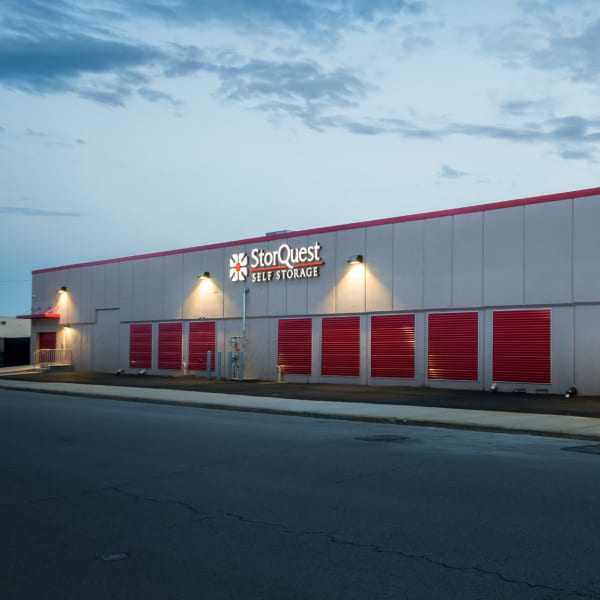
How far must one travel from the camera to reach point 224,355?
39.7m

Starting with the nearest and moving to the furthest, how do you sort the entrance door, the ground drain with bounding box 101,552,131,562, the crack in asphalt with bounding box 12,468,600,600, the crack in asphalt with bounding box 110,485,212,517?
1. the crack in asphalt with bounding box 12,468,600,600
2. the ground drain with bounding box 101,552,131,562
3. the crack in asphalt with bounding box 110,485,212,517
4. the entrance door

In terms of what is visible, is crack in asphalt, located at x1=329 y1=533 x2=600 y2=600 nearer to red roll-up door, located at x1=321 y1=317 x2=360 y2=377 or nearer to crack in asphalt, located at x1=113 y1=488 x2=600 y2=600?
crack in asphalt, located at x1=113 y1=488 x2=600 y2=600

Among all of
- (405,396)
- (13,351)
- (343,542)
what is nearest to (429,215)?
(405,396)

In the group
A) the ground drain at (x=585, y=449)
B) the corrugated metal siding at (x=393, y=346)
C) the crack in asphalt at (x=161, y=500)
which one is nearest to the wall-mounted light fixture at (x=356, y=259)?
the corrugated metal siding at (x=393, y=346)

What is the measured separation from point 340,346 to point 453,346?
5795 millimetres

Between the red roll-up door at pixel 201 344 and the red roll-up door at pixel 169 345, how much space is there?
3.45 ft

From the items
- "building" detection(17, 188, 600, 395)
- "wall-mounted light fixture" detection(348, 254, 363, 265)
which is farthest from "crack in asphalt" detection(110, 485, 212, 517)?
"wall-mounted light fixture" detection(348, 254, 363, 265)

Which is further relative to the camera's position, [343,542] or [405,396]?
[405,396]

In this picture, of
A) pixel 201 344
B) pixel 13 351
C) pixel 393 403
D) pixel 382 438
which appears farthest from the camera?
pixel 13 351

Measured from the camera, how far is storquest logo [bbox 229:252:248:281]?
38.8 meters

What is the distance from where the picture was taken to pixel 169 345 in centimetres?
4319

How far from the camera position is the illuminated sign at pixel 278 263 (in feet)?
116

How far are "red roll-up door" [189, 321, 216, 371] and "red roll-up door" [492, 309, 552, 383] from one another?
→ 16.2 metres

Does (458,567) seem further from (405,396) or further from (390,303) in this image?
(390,303)
